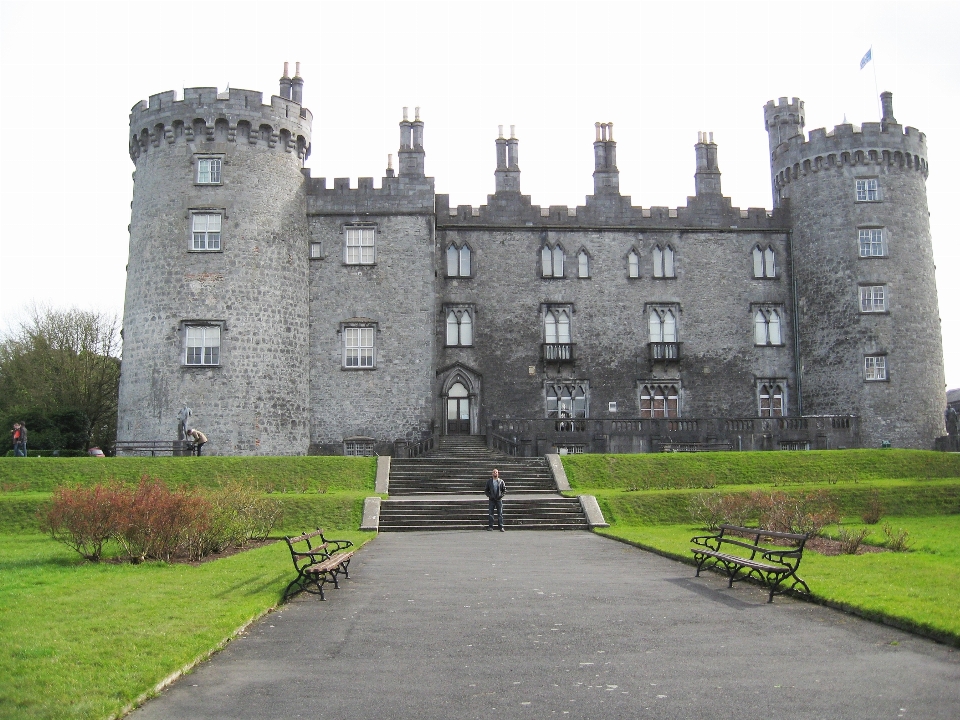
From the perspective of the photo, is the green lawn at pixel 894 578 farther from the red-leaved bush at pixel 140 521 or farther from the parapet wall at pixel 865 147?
the parapet wall at pixel 865 147

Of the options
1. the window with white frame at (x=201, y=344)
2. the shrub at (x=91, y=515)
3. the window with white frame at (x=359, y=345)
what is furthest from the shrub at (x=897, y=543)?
the window with white frame at (x=201, y=344)

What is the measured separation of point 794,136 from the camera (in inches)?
1618

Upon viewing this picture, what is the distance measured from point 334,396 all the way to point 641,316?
13971mm

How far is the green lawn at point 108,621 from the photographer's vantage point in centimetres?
768

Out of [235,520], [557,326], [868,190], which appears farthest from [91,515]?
[868,190]

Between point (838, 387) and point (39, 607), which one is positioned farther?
point (838, 387)

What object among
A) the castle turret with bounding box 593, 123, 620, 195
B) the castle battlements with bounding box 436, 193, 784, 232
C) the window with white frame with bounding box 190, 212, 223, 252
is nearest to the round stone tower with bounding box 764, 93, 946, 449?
the castle battlements with bounding box 436, 193, 784, 232

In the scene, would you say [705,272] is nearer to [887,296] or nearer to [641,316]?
[641,316]

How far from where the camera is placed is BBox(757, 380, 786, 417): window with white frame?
131ft

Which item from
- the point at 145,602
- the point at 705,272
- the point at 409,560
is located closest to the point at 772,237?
the point at 705,272

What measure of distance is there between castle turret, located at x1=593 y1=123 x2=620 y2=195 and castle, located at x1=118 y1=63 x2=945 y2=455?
7cm

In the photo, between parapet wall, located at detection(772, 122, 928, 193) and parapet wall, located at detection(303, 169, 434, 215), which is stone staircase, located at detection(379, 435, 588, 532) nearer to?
parapet wall, located at detection(303, 169, 434, 215)

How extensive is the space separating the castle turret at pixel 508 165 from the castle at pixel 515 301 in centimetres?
8

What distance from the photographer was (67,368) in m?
45.8
